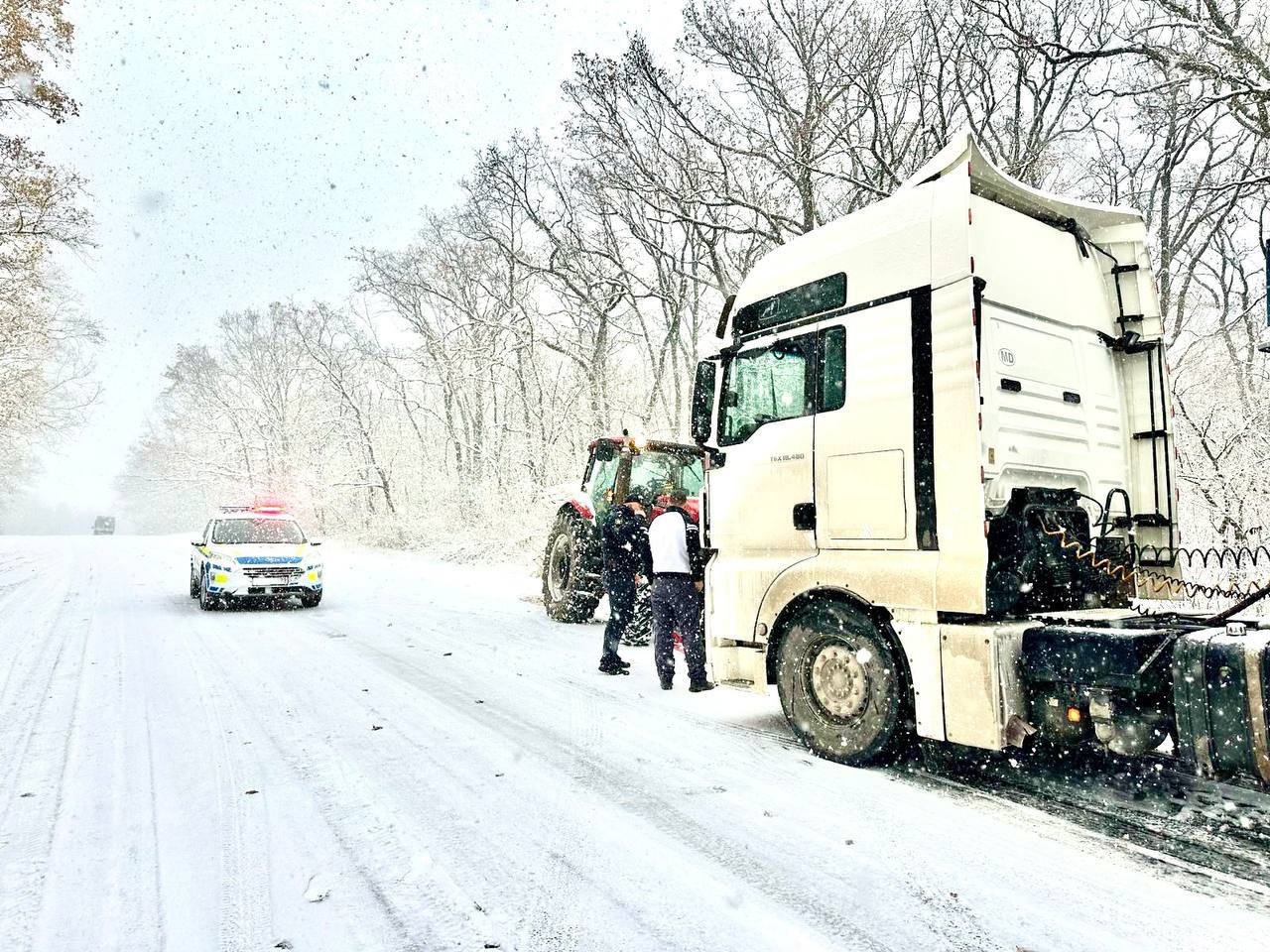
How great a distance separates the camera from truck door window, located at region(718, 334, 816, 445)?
193 inches

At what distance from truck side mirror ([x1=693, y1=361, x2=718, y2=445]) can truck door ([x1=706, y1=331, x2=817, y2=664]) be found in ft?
0.32

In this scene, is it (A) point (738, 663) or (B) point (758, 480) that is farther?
(A) point (738, 663)

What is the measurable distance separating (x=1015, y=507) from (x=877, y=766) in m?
1.68

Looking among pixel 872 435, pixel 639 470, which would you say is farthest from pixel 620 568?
pixel 872 435

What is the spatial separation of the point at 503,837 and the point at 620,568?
160 inches

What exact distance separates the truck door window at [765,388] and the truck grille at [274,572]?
342 inches

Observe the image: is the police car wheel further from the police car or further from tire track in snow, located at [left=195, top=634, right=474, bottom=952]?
tire track in snow, located at [left=195, top=634, right=474, bottom=952]

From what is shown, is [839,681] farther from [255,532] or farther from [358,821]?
[255,532]

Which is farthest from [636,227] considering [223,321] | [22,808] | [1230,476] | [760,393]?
[223,321]

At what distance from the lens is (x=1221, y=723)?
3.18 meters

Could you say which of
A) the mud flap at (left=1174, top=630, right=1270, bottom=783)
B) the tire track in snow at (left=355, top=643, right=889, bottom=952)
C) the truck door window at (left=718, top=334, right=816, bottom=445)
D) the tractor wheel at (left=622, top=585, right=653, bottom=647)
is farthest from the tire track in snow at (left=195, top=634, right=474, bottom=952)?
the tractor wheel at (left=622, top=585, right=653, bottom=647)

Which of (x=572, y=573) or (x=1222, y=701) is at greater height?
(x=572, y=573)

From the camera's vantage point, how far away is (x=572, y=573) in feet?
33.8

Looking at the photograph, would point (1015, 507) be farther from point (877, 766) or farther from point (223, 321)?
point (223, 321)
